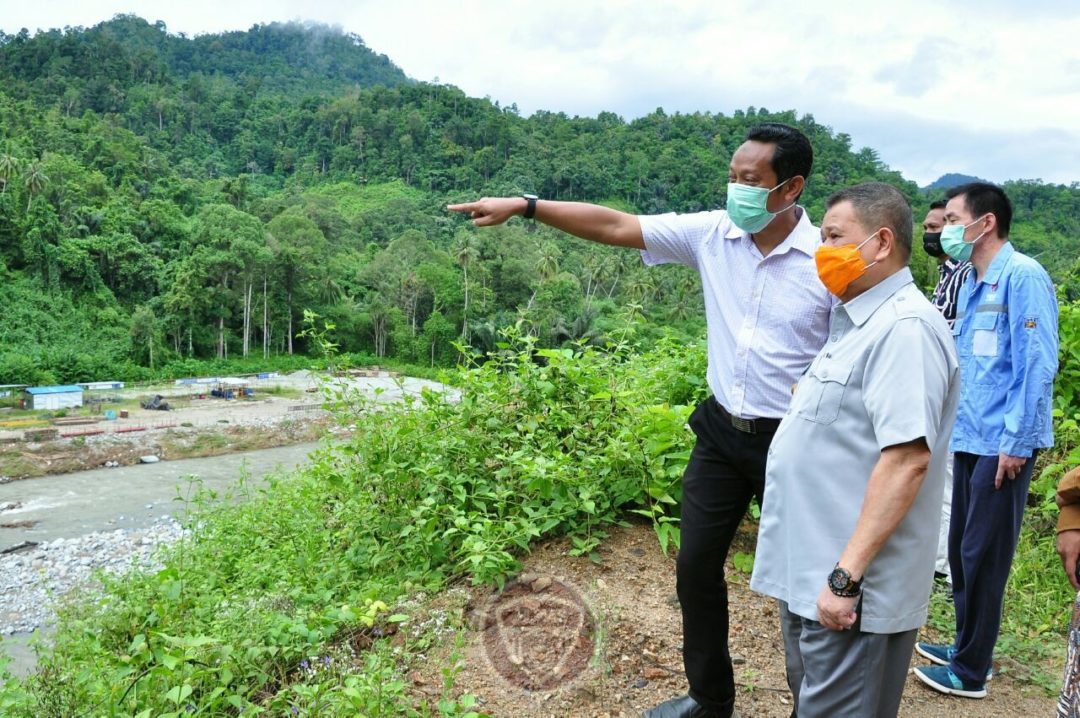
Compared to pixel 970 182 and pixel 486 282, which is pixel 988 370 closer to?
pixel 970 182

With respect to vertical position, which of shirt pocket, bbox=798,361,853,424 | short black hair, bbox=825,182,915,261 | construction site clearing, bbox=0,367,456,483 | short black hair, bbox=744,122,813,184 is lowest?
construction site clearing, bbox=0,367,456,483

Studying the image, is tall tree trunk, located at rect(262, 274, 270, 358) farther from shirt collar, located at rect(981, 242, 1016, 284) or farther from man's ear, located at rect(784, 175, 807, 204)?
man's ear, located at rect(784, 175, 807, 204)

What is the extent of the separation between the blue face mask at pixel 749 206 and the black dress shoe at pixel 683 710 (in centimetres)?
122

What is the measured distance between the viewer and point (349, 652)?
228cm

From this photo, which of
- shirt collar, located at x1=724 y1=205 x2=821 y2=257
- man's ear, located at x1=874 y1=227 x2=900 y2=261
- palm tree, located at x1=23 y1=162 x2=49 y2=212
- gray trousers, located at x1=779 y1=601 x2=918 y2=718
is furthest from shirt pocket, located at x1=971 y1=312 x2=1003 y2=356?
palm tree, located at x1=23 y1=162 x2=49 y2=212

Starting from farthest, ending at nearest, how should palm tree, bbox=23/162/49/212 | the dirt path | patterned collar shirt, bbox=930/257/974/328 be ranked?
palm tree, bbox=23/162/49/212, patterned collar shirt, bbox=930/257/974/328, the dirt path

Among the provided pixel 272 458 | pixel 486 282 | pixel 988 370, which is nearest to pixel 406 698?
pixel 988 370

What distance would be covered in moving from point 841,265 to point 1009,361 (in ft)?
A: 3.97

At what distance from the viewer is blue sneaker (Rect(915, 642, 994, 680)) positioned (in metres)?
2.41

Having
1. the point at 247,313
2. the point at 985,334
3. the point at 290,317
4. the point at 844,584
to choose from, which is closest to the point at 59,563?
the point at 985,334

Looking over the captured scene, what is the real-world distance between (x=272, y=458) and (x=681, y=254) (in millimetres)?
20632

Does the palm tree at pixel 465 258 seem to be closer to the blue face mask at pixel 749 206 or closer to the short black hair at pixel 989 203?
the short black hair at pixel 989 203

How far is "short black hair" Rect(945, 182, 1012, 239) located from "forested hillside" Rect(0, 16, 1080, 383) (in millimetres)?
1571

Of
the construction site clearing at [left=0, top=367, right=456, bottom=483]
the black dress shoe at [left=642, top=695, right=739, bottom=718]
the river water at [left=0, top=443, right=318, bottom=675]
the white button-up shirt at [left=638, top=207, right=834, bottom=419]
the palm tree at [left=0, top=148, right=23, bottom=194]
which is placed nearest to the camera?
the white button-up shirt at [left=638, top=207, right=834, bottom=419]
